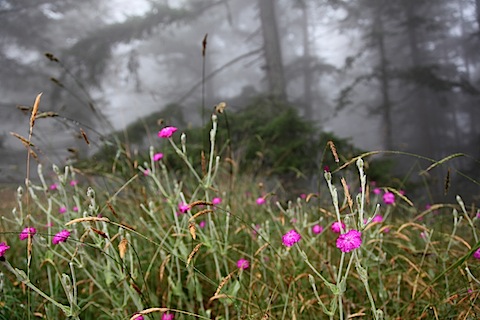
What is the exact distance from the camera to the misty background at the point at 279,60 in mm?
7555

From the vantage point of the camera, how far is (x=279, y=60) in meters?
7.14

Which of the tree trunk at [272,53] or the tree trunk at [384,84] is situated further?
the tree trunk at [384,84]

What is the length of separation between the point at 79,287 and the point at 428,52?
→ 11.3 meters

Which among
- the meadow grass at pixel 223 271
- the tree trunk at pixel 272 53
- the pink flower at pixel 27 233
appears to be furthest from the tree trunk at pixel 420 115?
the pink flower at pixel 27 233

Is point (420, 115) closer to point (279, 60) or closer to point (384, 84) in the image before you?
point (384, 84)

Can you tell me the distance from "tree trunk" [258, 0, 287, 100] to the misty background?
2 centimetres

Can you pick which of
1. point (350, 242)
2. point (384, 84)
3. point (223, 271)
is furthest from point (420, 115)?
point (350, 242)

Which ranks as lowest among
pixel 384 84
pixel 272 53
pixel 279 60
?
pixel 384 84

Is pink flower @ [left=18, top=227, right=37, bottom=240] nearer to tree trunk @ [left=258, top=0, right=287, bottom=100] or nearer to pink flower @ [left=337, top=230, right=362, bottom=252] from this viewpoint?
pink flower @ [left=337, top=230, right=362, bottom=252]

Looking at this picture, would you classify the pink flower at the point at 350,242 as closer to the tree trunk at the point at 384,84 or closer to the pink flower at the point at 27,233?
the pink flower at the point at 27,233

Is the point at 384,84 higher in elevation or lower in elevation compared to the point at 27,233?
higher

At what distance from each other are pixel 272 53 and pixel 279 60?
0.21m

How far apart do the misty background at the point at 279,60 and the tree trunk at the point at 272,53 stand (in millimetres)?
24

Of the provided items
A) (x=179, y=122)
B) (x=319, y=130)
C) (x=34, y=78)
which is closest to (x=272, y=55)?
(x=179, y=122)
